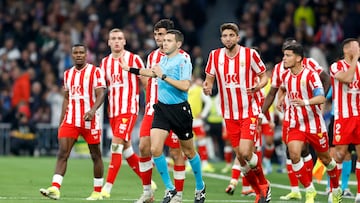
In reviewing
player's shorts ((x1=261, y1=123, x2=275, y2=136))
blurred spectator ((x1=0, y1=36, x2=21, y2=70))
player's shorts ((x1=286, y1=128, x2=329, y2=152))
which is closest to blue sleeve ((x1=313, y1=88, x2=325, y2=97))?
player's shorts ((x1=286, y1=128, x2=329, y2=152))

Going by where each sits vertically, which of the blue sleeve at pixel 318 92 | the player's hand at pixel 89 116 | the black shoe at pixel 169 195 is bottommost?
the black shoe at pixel 169 195

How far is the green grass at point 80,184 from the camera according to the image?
53.6 feet

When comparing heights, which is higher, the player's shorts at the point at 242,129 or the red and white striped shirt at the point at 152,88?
the red and white striped shirt at the point at 152,88

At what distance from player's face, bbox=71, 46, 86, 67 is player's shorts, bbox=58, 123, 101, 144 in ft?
3.21

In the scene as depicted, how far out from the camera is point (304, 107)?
15.4 meters

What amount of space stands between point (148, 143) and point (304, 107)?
2.32 meters

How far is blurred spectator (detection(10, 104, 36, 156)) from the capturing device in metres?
29.6

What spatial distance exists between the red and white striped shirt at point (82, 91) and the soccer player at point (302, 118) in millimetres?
2930

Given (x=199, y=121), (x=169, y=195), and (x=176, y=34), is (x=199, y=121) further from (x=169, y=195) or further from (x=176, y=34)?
(x=176, y=34)

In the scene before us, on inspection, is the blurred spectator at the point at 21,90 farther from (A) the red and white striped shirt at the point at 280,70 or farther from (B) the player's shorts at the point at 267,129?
(A) the red and white striped shirt at the point at 280,70

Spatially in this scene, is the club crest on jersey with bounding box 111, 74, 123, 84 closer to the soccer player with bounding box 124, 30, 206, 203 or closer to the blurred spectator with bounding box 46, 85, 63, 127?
the soccer player with bounding box 124, 30, 206, 203

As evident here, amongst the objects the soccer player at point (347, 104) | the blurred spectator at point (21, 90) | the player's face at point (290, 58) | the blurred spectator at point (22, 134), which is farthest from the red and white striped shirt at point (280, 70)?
the blurred spectator at point (21, 90)

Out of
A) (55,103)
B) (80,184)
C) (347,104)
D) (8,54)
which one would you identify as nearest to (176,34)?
(347,104)


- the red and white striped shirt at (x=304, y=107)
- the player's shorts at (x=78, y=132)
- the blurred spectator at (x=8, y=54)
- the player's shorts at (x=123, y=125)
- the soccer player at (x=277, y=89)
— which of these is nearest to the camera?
the red and white striped shirt at (x=304, y=107)
